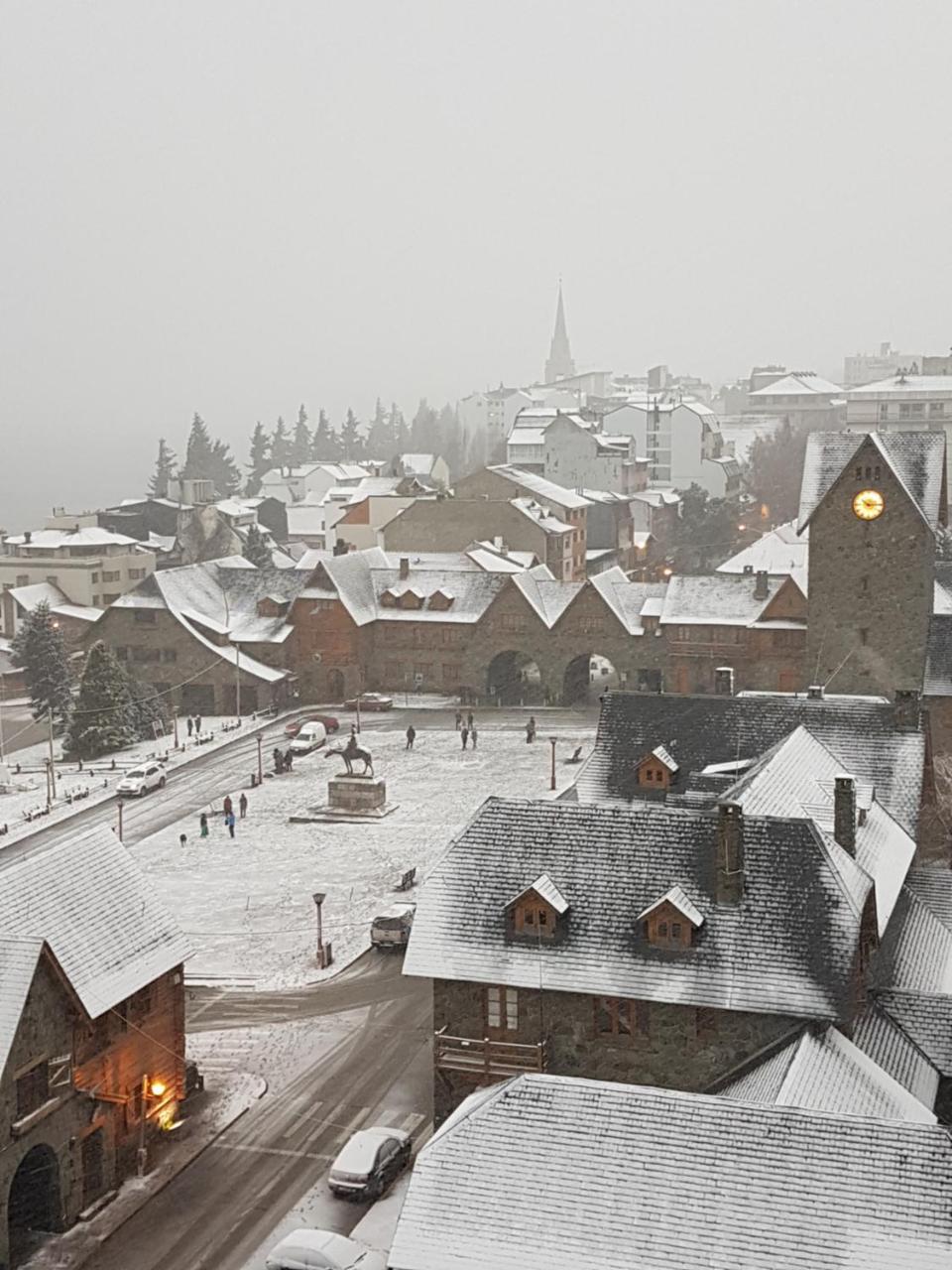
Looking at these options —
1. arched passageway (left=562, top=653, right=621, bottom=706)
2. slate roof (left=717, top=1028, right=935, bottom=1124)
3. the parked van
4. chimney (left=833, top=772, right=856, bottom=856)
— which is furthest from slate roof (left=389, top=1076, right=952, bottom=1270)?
arched passageway (left=562, top=653, right=621, bottom=706)

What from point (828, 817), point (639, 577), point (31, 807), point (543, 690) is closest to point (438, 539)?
point (639, 577)

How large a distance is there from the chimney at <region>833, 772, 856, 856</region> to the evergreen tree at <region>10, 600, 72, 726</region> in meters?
55.4

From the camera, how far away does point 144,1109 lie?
110 ft

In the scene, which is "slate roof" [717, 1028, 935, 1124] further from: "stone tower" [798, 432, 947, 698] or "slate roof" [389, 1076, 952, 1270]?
"stone tower" [798, 432, 947, 698]

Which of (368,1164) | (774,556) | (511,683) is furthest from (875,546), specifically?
(368,1164)

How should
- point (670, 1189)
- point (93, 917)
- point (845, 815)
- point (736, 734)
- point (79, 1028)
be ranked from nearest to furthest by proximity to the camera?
point (670, 1189) < point (79, 1028) < point (93, 917) < point (845, 815) < point (736, 734)

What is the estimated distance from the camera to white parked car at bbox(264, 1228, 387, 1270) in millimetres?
27688

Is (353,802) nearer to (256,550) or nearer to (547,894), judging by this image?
(547,894)

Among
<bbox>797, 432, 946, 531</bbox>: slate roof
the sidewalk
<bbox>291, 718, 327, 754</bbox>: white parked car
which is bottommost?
the sidewalk

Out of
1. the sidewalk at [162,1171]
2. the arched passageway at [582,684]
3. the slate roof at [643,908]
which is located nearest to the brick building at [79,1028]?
the sidewalk at [162,1171]

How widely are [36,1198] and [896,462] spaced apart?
45.3 m

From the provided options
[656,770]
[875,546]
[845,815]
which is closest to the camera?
[845,815]

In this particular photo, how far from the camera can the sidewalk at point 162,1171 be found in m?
29.2

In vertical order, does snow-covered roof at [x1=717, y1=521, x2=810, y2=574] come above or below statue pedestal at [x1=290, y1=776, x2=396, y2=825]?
Answer: above
